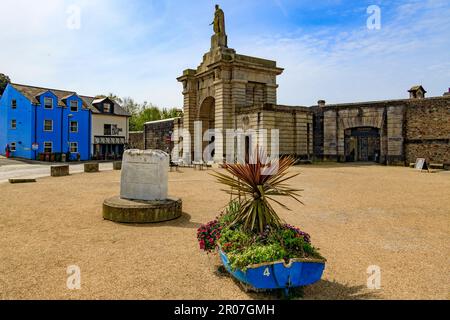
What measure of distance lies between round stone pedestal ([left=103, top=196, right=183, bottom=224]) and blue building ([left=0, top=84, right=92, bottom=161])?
3079cm

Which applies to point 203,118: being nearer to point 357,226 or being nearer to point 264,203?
point 357,226

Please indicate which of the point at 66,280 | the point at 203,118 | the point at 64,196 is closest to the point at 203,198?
the point at 64,196

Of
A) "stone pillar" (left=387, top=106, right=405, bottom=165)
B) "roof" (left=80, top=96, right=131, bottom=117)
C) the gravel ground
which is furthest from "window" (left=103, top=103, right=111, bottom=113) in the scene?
"stone pillar" (left=387, top=106, right=405, bottom=165)

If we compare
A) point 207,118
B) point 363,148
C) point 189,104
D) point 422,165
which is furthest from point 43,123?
point 422,165

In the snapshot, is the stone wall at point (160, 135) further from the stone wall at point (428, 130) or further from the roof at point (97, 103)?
the stone wall at point (428, 130)

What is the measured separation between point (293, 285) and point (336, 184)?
11.3 meters

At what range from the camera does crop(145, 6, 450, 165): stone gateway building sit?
23922 mm

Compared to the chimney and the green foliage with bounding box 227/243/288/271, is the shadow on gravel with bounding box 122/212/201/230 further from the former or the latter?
the chimney

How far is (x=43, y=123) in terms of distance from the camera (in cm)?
3459

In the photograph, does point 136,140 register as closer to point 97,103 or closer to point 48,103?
point 97,103

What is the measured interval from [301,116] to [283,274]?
75.4ft

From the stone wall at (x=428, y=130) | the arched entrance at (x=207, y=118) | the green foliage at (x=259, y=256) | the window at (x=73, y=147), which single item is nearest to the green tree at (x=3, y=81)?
the window at (x=73, y=147)

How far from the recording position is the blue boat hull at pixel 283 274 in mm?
3703

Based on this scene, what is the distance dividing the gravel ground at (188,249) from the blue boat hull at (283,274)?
378 millimetres
